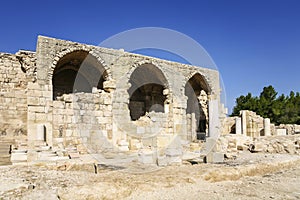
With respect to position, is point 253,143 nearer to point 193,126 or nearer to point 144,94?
point 193,126

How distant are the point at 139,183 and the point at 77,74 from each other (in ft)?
36.1

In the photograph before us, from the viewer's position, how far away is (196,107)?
1939 centimetres

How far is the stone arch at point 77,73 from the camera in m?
12.3

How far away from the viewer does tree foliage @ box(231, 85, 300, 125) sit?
28.4 m

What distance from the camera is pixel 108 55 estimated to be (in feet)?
40.4

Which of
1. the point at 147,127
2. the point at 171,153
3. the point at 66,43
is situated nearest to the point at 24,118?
the point at 66,43

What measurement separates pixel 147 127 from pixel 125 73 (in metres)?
2.82

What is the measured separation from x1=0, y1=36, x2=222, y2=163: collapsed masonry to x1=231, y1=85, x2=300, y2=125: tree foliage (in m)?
15.8

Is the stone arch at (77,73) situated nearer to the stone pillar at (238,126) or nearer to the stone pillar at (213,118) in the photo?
the stone pillar at (213,118)

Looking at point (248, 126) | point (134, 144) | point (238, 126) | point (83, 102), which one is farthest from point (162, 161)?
point (248, 126)

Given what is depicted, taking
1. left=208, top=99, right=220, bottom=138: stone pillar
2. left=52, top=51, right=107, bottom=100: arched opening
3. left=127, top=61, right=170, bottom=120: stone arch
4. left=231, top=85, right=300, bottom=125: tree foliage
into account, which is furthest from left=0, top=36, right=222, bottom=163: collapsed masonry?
left=231, top=85, right=300, bottom=125: tree foliage

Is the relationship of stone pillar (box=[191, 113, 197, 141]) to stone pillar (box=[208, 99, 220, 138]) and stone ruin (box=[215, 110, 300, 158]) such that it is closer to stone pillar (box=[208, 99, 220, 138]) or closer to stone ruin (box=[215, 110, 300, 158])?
stone pillar (box=[208, 99, 220, 138])

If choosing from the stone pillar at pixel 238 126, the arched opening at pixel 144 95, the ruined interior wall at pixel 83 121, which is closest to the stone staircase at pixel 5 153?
the ruined interior wall at pixel 83 121

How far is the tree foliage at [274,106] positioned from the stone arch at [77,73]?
20.3 meters
